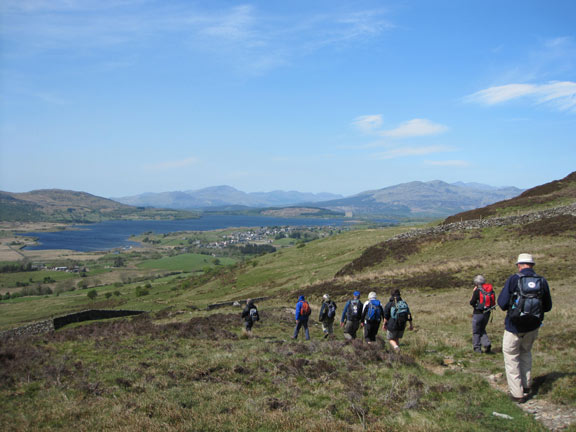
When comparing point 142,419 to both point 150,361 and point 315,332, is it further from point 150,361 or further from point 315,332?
point 315,332

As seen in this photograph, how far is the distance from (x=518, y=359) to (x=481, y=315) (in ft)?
15.6

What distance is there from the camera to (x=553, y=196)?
5403 centimetres

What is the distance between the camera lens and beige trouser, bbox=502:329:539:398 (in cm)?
848

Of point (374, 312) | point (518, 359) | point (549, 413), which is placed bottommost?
point (549, 413)

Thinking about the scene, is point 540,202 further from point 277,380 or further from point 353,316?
point 277,380

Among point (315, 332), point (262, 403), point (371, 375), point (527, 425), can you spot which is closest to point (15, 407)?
point (262, 403)

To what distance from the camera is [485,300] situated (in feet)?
44.4

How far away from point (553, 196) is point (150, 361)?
198ft

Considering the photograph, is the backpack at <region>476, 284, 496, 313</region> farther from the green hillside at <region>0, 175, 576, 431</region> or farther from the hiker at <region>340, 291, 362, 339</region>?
the hiker at <region>340, 291, 362, 339</region>

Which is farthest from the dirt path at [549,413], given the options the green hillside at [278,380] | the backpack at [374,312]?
the backpack at [374,312]

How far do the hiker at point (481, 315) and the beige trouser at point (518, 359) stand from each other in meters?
4.24

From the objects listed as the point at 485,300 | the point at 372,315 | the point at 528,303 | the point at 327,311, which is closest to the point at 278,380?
the point at 372,315

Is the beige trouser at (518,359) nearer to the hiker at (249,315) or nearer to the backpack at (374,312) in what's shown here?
the backpack at (374,312)

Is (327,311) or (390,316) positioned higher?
(390,316)
